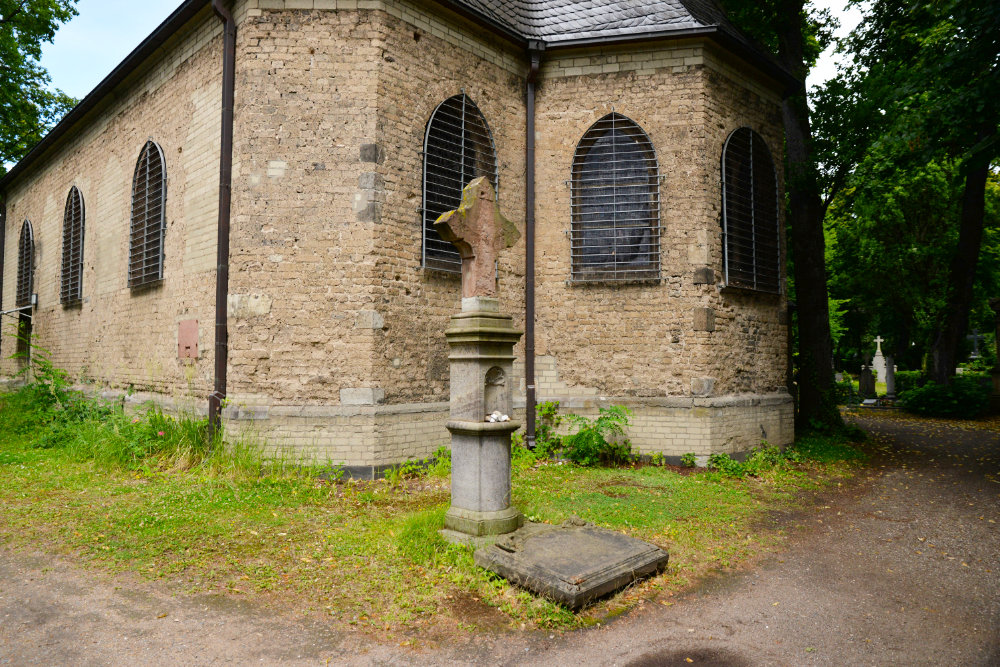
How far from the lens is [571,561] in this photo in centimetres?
423

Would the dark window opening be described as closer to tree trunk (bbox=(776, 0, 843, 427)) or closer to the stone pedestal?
the stone pedestal

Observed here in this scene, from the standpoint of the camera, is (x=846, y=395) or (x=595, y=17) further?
(x=846, y=395)

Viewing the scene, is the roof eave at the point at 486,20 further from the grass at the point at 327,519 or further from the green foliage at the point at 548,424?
the grass at the point at 327,519

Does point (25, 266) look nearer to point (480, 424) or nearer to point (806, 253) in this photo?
point (480, 424)

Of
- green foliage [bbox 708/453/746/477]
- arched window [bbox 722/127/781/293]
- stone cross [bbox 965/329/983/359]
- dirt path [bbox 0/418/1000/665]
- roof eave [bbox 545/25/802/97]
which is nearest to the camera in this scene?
dirt path [bbox 0/418/1000/665]

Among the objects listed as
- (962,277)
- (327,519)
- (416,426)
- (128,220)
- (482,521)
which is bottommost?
(327,519)

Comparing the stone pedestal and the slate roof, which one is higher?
the slate roof

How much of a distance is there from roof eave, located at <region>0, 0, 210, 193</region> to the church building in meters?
0.06

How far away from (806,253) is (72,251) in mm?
15294

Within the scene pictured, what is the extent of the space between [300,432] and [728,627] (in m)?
5.38

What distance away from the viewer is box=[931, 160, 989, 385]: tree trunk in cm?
1598

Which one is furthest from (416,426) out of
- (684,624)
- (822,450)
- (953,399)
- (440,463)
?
(953,399)

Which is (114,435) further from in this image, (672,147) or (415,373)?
(672,147)

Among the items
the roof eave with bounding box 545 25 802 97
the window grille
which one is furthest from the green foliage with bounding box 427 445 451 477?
the window grille
